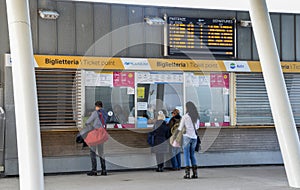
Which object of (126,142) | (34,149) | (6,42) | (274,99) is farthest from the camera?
(126,142)

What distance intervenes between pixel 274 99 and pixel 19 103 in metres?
4.54

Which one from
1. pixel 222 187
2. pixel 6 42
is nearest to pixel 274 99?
pixel 222 187

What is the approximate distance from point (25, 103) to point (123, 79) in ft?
17.1

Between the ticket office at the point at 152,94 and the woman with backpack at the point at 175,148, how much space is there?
1.45ft

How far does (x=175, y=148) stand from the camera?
1260 centimetres

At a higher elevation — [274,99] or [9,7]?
[9,7]

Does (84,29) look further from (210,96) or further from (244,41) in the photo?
(244,41)

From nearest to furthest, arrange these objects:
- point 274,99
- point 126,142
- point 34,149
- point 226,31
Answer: point 34,149
point 274,99
point 126,142
point 226,31

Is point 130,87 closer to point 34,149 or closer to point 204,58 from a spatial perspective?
point 204,58

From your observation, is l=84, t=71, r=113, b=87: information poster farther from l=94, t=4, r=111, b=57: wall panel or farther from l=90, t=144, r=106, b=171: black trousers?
l=90, t=144, r=106, b=171: black trousers

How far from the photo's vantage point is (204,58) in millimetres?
13156

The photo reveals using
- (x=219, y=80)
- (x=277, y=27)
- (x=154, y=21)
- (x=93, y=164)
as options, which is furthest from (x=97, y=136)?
(x=277, y=27)

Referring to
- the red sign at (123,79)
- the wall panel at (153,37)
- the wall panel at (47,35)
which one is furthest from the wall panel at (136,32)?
the wall panel at (47,35)

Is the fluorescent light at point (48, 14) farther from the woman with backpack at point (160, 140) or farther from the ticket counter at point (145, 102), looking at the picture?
the woman with backpack at point (160, 140)
